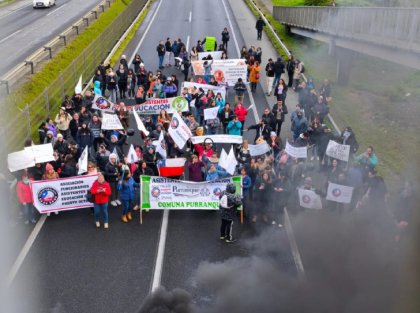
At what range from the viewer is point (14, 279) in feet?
28.3

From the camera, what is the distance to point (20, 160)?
1063 cm

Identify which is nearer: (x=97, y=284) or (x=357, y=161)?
(x=97, y=284)

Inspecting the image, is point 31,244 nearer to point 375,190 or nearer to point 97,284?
point 97,284

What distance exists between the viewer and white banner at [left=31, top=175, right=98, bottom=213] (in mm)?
10281

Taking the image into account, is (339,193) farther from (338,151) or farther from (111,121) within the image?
(111,121)

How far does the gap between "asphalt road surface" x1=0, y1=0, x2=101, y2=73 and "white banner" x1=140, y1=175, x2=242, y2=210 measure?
41.2 feet

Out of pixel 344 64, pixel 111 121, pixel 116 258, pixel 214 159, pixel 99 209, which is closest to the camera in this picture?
pixel 116 258

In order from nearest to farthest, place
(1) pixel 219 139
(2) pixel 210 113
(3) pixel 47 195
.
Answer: (3) pixel 47 195, (1) pixel 219 139, (2) pixel 210 113

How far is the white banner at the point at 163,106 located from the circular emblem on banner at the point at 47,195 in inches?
196

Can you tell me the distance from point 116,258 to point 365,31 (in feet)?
38.1

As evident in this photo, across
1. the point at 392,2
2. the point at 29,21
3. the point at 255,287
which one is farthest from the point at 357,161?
the point at 29,21

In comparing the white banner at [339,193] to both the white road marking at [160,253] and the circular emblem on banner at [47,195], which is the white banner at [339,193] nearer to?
the white road marking at [160,253]

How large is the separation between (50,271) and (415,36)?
380 inches

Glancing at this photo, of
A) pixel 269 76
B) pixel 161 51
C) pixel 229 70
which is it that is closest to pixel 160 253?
pixel 229 70
